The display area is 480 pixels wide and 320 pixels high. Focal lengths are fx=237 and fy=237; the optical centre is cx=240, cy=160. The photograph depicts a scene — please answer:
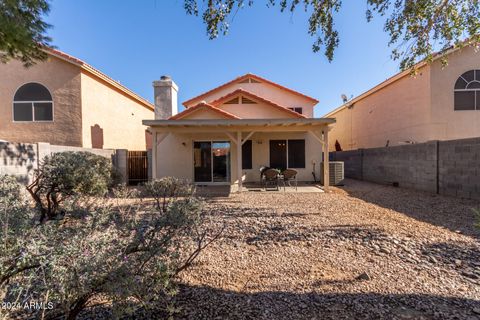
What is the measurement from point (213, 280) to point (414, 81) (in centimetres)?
1614

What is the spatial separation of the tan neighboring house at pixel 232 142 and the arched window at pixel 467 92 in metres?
7.34

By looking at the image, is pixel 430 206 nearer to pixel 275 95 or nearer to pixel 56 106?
pixel 275 95

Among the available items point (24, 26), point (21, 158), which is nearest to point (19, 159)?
point (21, 158)

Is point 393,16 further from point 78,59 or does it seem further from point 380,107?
point 78,59

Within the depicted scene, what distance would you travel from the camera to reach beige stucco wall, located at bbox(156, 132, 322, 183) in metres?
12.1

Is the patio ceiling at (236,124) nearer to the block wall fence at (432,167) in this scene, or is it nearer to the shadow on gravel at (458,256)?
the block wall fence at (432,167)

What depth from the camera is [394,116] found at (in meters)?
15.3

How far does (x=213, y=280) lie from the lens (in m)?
3.20

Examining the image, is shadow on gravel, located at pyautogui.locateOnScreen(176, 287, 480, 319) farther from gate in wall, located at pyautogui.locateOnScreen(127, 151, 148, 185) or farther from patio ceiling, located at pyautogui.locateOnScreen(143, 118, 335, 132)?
gate in wall, located at pyautogui.locateOnScreen(127, 151, 148, 185)

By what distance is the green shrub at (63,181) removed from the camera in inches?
206

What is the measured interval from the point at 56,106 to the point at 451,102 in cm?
2092

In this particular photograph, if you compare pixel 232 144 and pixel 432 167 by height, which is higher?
pixel 232 144

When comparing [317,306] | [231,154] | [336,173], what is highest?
[231,154]

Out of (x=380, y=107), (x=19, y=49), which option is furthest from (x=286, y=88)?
(x=19, y=49)
